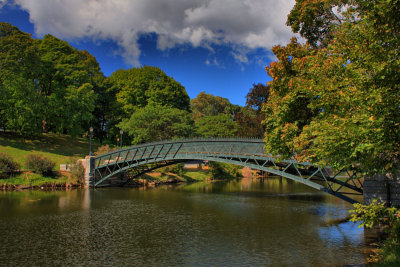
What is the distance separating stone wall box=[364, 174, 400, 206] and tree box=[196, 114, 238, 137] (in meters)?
44.1

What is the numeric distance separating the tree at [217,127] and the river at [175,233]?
32634 mm

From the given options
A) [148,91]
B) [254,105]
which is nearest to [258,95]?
[254,105]

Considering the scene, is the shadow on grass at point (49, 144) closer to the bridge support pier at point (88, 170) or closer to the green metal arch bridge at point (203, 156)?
the bridge support pier at point (88, 170)

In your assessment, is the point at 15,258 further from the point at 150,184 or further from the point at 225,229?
the point at 150,184

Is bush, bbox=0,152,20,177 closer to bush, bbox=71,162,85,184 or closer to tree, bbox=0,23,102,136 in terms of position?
bush, bbox=71,162,85,184

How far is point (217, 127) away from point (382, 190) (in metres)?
46.8

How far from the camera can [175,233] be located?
20.1 meters

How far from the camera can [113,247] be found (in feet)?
56.1

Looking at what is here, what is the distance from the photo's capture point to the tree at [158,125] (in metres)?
56.7

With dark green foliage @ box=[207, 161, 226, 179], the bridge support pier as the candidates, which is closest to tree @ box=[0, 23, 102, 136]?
the bridge support pier

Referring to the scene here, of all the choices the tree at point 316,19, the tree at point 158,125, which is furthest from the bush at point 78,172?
the tree at point 316,19

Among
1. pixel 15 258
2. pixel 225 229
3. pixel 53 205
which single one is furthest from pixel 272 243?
pixel 53 205

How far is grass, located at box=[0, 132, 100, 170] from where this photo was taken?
155 ft

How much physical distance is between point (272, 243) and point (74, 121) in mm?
46180
